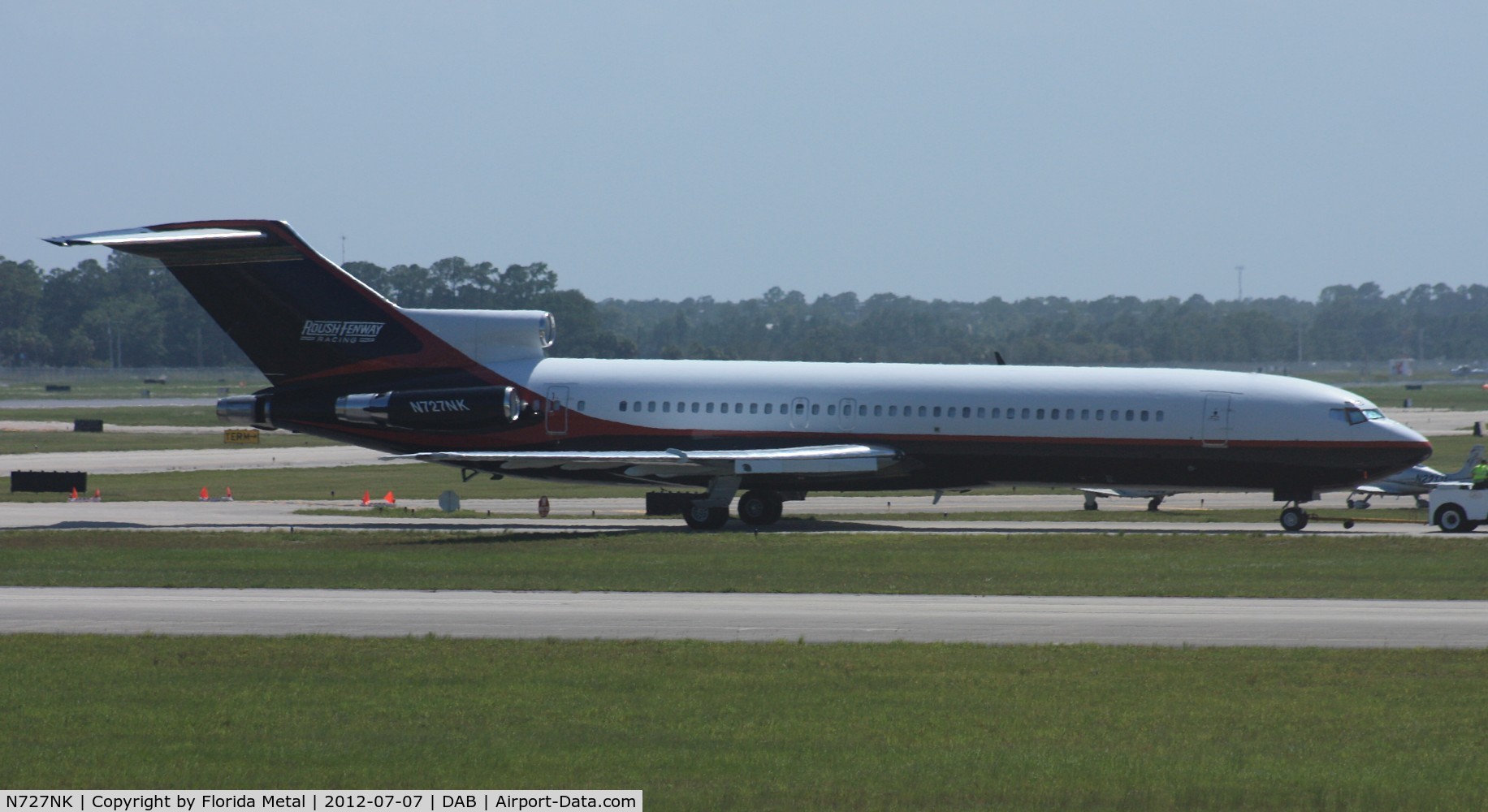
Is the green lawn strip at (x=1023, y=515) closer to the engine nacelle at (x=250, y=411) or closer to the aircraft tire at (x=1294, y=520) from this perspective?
the engine nacelle at (x=250, y=411)

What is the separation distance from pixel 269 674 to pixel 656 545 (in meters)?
16.5

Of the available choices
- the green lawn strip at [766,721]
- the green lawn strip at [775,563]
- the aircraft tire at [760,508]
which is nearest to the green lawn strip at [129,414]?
the aircraft tire at [760,508]

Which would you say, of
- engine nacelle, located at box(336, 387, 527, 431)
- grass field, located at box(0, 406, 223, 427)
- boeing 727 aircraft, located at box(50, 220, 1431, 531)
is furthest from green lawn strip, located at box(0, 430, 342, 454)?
engine nacelle, located at box(336, 387, 527, 431)

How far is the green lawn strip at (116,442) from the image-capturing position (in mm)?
78188

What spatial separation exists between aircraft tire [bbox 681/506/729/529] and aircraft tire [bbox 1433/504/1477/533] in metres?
16.4

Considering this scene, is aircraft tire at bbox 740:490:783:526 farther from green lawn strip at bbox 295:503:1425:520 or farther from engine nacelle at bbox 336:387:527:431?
engine nacelle at bbox 336:387:527:431

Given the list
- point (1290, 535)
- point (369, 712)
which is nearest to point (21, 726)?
point (369, 712)

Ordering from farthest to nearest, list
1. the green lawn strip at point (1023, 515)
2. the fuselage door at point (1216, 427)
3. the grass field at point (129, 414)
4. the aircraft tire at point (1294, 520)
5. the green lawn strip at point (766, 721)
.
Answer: the grass field at point (129, 414)
the green lawn strip at point (1023, 515)
the aircraft tire at point (1294, 520)
the fuselage door at point (1216, 427)
the green lawn strip at point (766, 721)

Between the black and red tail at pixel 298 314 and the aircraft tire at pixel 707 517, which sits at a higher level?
the black and red tail at pixel 298 314

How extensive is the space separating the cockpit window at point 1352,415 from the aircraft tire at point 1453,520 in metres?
2.61

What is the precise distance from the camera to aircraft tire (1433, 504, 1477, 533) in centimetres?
3738

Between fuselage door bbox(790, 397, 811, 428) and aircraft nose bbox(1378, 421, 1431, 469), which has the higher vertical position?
fuselage door bbox(790, 397, 811, 428)

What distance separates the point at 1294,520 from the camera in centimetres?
3809

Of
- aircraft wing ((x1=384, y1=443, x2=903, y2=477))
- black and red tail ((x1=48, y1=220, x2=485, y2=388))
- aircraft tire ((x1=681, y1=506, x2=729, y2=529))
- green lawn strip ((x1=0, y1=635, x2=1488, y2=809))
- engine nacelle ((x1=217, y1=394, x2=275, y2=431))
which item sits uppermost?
black and red tail ((x1=48, y1=220, x2=485, y2=388))
